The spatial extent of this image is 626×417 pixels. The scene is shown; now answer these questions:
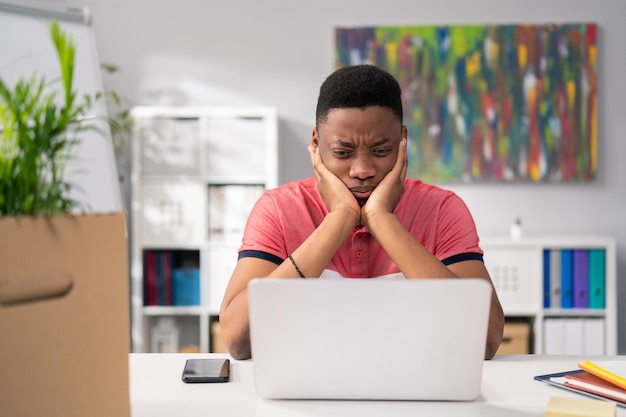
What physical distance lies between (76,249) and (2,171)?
0.11 m

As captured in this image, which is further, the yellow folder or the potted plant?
the yellow folder

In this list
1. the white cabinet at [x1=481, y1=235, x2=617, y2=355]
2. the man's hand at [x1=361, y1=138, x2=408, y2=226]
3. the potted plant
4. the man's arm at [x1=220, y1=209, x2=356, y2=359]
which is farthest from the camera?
the white cabinet at [x1=481, y1=235, x2=617, y2=355]

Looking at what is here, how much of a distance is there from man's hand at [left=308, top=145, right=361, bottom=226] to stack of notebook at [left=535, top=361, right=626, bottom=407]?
0.55 metres

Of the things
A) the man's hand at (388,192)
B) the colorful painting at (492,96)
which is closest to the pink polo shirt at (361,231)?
the man's hand at (388,192)

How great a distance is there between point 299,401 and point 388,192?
0.65 m

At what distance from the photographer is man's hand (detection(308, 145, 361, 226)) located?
1.50 m

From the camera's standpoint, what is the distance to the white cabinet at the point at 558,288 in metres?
3.39

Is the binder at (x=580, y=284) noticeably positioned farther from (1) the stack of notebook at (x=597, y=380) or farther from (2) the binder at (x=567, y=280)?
(1) the stack of notebook at (x=597, y=380)

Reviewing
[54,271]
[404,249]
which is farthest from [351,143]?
[54,271]

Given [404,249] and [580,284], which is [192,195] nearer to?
[580,284]

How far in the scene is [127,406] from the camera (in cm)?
74

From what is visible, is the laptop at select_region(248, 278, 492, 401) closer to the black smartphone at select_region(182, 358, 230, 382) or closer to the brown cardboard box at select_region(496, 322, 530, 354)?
the black smartphone at select_region(182, 358, 230, 382)

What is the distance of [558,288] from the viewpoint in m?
3.40

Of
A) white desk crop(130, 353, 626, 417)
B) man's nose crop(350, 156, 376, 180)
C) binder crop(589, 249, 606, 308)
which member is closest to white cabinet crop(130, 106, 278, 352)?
binder crop(589, 249, 606, 308)
